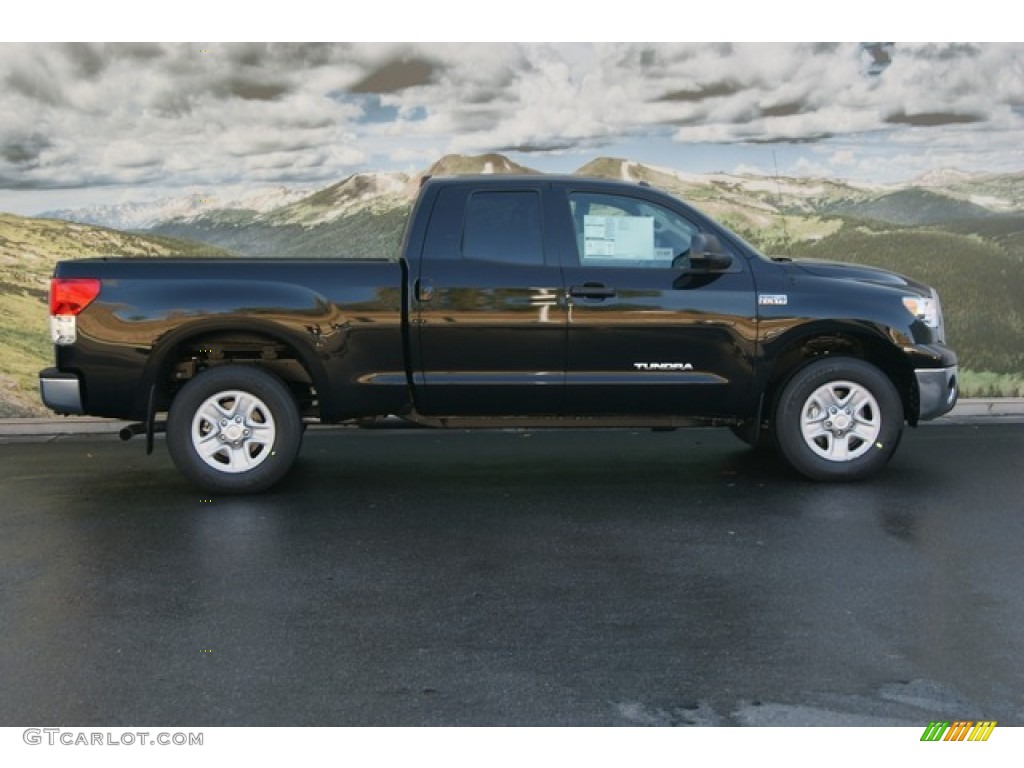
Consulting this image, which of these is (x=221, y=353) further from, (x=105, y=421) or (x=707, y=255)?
(x=105, y=421)

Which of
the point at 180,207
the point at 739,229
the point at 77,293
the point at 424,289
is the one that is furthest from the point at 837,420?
the point at 180,207

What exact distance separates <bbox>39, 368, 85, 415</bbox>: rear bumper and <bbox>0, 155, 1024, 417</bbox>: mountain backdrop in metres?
4.45

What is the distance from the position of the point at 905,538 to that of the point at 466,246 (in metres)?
3.19

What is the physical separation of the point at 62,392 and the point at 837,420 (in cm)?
486

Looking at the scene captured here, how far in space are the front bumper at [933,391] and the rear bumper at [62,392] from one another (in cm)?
528

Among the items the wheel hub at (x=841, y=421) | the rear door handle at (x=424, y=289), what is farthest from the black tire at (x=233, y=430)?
the wheel hub at (x=841, y=421)

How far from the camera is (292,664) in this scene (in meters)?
4.86

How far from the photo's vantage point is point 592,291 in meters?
8.07

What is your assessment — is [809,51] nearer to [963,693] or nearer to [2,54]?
[2,54]

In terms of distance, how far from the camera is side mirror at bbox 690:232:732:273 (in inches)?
315

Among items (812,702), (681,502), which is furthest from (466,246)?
(812,702)

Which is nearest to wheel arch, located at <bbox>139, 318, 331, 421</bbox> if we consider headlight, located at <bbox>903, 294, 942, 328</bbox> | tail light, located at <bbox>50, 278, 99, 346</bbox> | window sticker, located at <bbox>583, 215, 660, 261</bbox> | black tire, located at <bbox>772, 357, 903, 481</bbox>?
tail light, located at <bbox>50, 278, 99, 346</bbox>

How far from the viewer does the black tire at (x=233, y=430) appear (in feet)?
26.2
